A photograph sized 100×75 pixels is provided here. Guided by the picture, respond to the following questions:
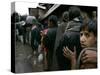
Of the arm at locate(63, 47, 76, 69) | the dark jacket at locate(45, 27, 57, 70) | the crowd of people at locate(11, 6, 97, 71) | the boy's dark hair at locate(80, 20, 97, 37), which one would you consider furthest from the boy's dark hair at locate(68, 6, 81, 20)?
the arm at locate(63, 47, 76, 69)

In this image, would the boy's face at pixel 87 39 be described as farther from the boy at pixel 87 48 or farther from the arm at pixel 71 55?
the arm at pixel 71 55

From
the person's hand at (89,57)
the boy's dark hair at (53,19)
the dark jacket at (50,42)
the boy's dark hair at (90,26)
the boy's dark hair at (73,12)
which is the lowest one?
the person's hand at (89,57)

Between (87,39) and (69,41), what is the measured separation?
Result: 24cm

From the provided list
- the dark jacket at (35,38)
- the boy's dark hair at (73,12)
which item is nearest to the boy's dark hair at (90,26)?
the boy's dark hair at (73,12)

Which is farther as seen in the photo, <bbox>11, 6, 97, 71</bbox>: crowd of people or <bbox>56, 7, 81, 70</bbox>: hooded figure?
<bbox>56, 7, 81, 70</bbox>: hooded figure

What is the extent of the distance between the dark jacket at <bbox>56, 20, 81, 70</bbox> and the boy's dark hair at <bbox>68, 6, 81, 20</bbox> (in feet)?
0.19

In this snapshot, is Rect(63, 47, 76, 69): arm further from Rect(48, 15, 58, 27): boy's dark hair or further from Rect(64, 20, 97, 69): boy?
Rect(48, 15, 58, 27): boy's dark hair

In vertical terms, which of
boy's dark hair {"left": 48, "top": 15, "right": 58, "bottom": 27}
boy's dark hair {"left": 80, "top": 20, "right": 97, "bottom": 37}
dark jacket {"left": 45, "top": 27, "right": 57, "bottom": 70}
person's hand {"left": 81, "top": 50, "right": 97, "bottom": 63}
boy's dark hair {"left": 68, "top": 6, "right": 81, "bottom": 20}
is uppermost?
boy's dark hair {"left": 68, "top": 6, "right": 81, "bottom": 20}

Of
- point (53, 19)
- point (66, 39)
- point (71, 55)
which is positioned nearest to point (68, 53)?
point (71, 55)

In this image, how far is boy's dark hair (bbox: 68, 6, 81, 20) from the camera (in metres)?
2.96

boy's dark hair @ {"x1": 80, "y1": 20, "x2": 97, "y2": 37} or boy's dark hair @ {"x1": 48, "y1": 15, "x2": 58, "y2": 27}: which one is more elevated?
boy's dark hair @ {"x1": 48, "y1": 15, "x2": 58, "y2": 27}

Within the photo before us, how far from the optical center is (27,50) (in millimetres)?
2732

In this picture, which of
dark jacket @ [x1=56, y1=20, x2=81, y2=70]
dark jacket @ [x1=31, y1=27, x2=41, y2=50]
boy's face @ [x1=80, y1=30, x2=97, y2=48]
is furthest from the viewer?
boy's face @ [x1=80, y1=30, x2=97, y2=48]

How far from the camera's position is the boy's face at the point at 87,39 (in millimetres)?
3010
